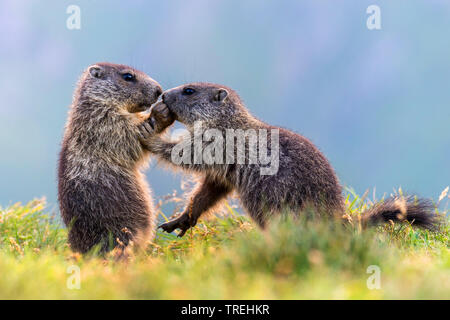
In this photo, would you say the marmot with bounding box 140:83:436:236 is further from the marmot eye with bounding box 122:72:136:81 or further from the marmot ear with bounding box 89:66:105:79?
the marmot ear with bounding box 89:66:105:79

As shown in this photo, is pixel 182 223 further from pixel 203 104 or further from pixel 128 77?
pixel 128 77

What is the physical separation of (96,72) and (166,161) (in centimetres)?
195

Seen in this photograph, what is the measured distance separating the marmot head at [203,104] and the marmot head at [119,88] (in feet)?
1.07

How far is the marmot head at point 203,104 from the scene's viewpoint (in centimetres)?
821

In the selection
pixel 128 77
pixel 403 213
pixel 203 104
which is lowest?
pixel 403 213

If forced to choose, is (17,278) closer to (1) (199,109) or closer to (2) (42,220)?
(1) (199,109)

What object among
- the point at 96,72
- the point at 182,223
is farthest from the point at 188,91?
the point at 182,223

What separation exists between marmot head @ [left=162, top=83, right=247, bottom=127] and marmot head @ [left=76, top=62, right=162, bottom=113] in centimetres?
33

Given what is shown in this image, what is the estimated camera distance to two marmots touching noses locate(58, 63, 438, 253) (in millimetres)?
7250

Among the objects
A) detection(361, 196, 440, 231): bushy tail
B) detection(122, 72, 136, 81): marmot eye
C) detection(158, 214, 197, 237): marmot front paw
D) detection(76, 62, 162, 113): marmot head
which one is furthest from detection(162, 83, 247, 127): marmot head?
detection(361, 196, 440, 231): bushy tail

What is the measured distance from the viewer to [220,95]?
8359mm

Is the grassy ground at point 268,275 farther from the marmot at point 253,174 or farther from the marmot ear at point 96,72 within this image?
the marmot ear at point 96,72

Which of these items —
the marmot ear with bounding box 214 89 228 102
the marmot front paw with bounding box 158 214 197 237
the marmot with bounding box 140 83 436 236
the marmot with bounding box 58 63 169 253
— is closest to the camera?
the marmot with bounding box 140 83 436 236

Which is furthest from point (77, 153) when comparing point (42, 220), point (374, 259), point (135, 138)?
point (374, 259)
